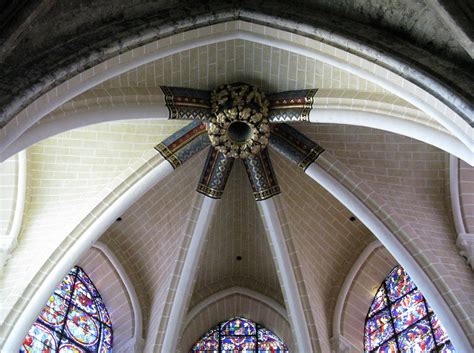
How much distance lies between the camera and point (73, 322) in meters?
13.4

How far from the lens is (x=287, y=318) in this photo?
14.3 meters

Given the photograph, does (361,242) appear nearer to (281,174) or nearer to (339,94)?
(281,174)

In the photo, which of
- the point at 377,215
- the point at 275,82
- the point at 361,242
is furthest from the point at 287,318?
the point at 275,82

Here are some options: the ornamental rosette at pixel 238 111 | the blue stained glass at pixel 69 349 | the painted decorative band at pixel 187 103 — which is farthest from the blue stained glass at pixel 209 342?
the painted decorative band at pixel 187 103

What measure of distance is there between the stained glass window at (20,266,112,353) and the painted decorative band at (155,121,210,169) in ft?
7.75

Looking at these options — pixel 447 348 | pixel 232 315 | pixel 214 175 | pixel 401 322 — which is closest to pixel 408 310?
pixel 401 322

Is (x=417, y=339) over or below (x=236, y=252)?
below

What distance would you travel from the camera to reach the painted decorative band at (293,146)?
12.9 meters

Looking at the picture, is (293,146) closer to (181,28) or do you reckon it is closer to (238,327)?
(181,28)

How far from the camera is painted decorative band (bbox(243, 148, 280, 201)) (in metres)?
13.2

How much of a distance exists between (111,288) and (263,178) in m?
2.71

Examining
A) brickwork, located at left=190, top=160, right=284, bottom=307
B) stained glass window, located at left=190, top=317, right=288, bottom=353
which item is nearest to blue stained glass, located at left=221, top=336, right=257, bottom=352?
stained glass window, located at left=190, top=317, right=288, bottom=353

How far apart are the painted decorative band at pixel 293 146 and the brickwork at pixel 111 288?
3.01 metres

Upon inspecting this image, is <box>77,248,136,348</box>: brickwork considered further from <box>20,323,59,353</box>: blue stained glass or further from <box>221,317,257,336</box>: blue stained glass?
<box>221,317,257,336</box>: blue stained glass
